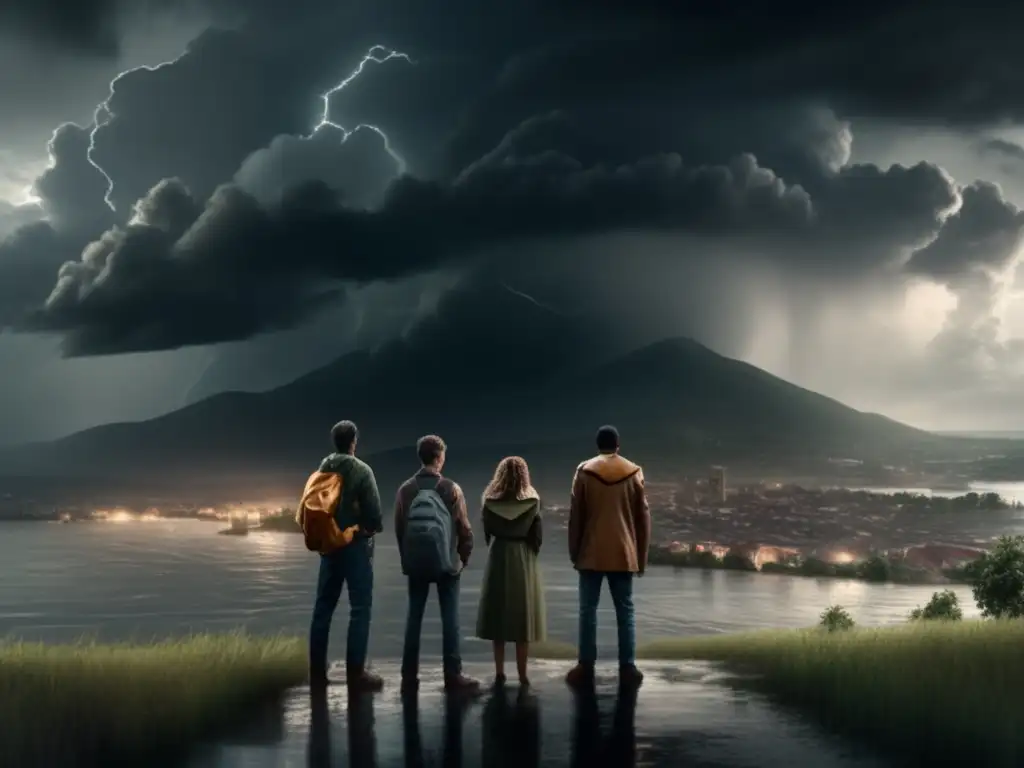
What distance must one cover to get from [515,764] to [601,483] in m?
3.98

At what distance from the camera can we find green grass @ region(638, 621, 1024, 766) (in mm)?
11102

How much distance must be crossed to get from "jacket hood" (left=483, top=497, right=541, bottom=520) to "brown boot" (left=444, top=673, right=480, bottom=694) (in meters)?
1.78

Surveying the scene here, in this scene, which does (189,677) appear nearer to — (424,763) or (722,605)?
(424,763)

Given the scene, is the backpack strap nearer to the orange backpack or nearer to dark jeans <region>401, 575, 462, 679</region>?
the orange backpack

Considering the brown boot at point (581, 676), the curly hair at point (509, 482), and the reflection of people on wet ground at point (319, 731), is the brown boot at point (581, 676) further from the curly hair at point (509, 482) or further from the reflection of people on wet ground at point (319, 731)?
the reflection of people on wet ground at point (319, 731)

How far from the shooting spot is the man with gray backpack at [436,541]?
12758 mm

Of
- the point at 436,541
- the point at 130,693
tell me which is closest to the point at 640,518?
the point at 436,541

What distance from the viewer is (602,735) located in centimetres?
1096

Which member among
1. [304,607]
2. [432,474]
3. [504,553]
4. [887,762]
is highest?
[432,474]

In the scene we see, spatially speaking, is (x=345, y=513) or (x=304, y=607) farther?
(x=304, y=607)

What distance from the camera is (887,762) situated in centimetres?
1019

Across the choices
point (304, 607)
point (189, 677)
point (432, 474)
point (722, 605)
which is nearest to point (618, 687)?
point (432, 474)

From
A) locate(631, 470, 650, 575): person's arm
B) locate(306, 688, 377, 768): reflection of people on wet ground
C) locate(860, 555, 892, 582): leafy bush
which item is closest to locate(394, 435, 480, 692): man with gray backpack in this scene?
locate(306, 688, 377, 768): reflection of people on wet ground

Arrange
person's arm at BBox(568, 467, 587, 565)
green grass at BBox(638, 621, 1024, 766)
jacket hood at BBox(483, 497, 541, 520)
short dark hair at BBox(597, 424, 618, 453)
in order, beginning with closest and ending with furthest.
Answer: green grass at BBox(638, 621, 1024, 766)
jacket hood at BBox(483, 497, 541, 520)
person's arm at BBox(568, 467, 587, 565)
short dark hair at BBox(597, 424, 618, 453)
